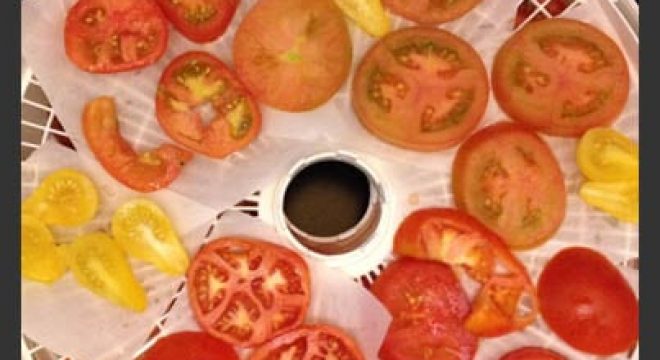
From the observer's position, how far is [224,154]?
1.63 metres

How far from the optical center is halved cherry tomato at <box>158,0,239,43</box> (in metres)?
1.63

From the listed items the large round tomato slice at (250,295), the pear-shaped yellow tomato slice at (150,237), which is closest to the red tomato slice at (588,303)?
the large round tomato slice at (250,295)

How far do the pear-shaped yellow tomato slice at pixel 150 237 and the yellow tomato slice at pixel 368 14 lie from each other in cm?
30

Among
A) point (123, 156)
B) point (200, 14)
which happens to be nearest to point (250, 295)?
point (123, 156)

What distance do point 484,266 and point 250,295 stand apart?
248 mm

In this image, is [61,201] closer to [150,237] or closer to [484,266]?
[150,237]

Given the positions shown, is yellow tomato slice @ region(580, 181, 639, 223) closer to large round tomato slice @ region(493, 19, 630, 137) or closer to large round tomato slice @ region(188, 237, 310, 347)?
large round tomato slice @ region(493, 19, 630, 137)

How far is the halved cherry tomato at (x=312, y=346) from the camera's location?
5.24 ft

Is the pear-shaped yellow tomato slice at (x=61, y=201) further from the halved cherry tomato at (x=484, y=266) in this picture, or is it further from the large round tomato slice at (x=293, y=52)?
the halved cherry tomato at (x=484, y=266)

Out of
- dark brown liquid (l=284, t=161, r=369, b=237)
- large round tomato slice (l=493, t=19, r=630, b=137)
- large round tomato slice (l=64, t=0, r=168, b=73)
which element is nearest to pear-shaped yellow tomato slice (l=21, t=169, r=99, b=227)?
large round tomato slice (l=64, t=0, r=168, b=73)

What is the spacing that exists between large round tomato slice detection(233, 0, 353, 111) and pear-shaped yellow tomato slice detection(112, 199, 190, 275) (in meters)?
0.17

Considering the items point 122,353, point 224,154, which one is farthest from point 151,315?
point 224,154

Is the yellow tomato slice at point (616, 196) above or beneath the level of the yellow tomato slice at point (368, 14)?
beneath

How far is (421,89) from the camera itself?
160 centimetres
